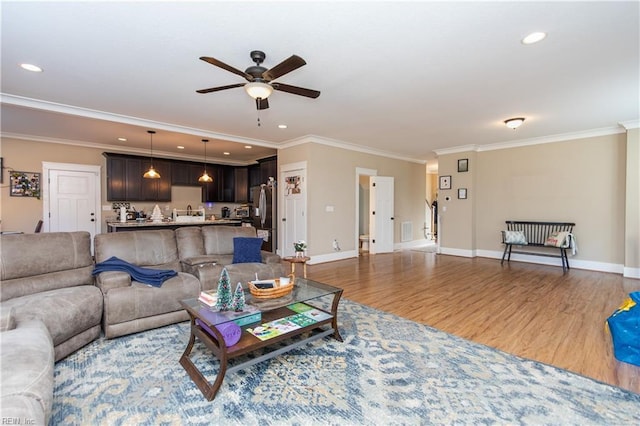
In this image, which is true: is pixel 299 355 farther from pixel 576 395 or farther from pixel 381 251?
pixel 381 251

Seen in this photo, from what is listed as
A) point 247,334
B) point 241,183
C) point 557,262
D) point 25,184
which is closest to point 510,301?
point 557,262

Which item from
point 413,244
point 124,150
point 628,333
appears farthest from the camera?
point 413,244

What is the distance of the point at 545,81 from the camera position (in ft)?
10.8

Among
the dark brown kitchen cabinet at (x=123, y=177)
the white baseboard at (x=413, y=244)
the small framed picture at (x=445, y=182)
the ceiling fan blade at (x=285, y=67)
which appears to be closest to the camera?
the ceiling fan blade at (x=285, y=67)

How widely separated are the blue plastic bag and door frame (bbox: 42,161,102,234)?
28.8 feet

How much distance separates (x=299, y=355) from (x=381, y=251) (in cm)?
535

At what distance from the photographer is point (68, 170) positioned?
6430 millimetres

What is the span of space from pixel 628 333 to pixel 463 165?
5138mm

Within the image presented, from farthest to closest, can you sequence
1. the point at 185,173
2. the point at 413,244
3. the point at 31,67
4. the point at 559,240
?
1. the point at 413,244
2. the point at 185,173
3. the point at 559,240
4. the point at 31,67

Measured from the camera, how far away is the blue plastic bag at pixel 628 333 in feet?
7.46

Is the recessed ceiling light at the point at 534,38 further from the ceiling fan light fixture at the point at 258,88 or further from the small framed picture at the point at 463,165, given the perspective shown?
the small framed picture at the point at 463,165

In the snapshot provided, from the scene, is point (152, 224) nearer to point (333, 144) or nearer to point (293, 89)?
point (333, 144)

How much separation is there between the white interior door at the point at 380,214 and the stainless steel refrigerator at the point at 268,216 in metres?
2.37

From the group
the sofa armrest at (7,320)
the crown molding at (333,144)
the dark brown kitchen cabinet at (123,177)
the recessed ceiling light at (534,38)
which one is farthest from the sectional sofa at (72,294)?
the dark brown kitchen cabinet at (123,177)
